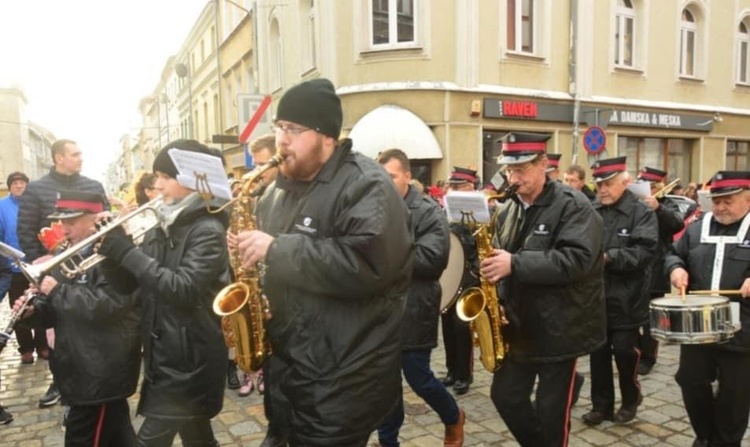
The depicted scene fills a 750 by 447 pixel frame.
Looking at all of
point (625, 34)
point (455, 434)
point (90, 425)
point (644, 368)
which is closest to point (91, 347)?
point (90, 425)

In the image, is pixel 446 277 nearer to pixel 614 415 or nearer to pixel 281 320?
pixel 614 415

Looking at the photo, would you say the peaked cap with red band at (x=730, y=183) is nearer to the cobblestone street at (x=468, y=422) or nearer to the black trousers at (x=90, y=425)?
the cobblestone street at (x=468, y=422)

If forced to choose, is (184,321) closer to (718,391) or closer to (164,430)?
(164,430)

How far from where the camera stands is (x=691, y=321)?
11.9 feet

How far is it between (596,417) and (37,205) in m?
5.90

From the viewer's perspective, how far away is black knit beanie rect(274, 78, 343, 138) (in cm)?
249

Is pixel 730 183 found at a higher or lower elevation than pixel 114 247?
higher

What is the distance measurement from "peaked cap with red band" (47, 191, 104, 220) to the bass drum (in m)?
2.86

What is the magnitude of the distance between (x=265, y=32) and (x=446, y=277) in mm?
16542

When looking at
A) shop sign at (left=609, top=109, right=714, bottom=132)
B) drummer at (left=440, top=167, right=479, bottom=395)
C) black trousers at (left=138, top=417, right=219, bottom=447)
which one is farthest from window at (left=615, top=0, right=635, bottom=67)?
black trousers at (left=138, top=417, right=219, bottom=447)

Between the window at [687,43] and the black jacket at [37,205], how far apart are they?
18035 millimetres

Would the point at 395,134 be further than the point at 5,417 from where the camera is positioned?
Yes

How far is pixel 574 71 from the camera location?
1574 centimetres

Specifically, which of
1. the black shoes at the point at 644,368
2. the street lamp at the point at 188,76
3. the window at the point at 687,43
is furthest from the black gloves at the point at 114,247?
the street lamp at the point at 188,76
